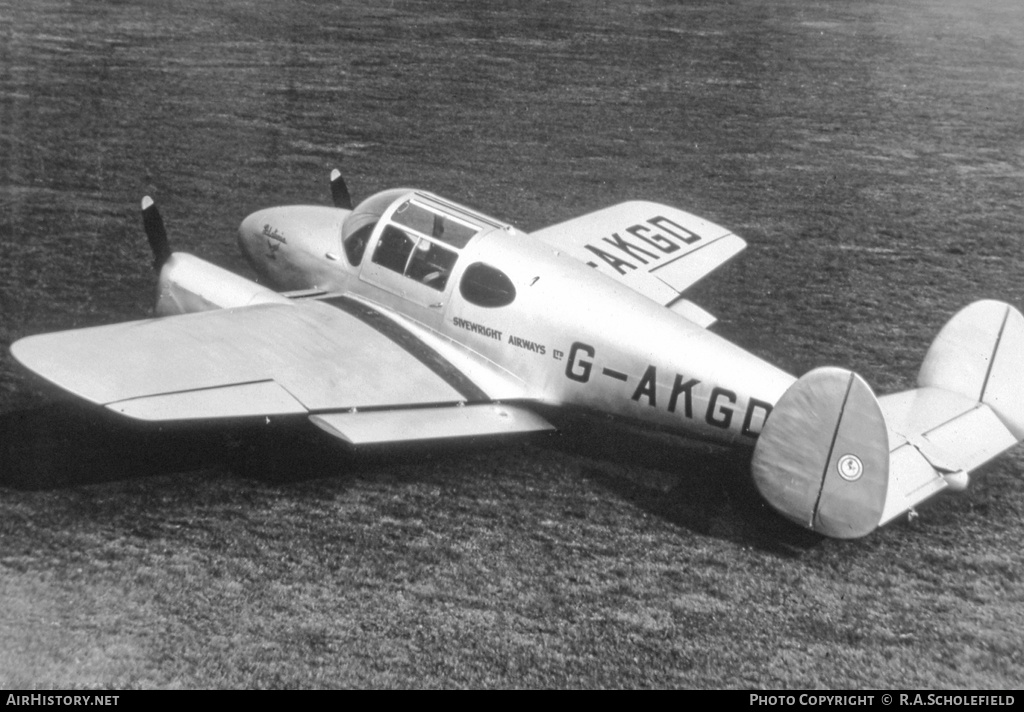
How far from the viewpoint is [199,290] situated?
448 inches

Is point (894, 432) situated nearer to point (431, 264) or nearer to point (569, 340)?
point (569, 340)

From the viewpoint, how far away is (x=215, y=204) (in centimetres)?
1647

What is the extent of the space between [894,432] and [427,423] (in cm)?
450

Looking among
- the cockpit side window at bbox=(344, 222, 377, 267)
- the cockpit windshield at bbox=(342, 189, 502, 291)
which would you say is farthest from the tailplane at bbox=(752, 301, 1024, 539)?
the cockpit side window at bbox=(344, 222, 377, 267)

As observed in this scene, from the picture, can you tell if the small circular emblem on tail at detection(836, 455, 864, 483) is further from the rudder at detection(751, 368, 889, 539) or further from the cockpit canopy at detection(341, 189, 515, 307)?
the cockpit canopy at detection(341, 189, 515, 307)

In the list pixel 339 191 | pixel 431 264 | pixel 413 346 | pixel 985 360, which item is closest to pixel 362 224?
pixel 431 264

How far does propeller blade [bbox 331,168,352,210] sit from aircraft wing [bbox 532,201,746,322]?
9.23ft

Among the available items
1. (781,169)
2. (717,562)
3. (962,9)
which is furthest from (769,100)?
(717,562)

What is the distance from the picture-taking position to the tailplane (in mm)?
8188

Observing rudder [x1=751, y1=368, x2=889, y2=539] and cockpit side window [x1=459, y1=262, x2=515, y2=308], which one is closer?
rudder [x1=751, y1=368, x2=889, y2=539]

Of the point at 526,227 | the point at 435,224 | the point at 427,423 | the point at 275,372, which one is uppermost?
the point at 435,224

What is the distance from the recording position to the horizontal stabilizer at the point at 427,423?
9562 millimetres

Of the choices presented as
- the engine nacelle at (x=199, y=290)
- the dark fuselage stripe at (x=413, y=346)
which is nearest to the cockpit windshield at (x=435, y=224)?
the dark fuselage stripe at (x=413, y=346)

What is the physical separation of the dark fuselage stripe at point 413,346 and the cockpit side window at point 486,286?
761 mm
